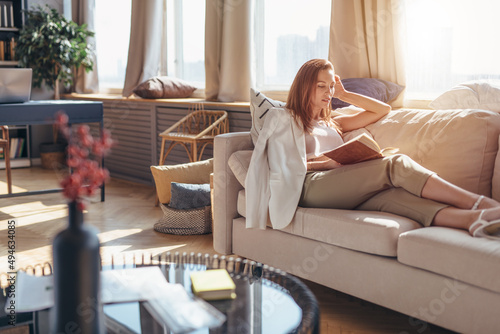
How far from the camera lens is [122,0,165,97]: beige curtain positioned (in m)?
5.38

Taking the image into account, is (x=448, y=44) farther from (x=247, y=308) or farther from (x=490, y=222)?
(x=247, y=308)

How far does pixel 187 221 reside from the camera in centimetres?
345

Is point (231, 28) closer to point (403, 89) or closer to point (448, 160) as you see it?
point (403, 89)

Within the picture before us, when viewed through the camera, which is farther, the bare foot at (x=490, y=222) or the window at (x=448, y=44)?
the window at (x=448, y=44)

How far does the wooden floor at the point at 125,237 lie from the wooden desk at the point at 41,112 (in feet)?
0.79

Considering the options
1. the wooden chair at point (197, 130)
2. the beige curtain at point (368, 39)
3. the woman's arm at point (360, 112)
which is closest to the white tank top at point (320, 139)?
the woman's arm at point (360, 112)

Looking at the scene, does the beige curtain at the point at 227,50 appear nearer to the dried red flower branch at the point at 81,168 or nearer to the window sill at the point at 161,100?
the window sill at the point at 161,100

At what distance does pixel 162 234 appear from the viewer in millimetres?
3494

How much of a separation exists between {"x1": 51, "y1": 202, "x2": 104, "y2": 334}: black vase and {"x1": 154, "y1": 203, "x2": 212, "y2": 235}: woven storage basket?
2114mm

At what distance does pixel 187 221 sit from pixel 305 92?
1202 millimetres

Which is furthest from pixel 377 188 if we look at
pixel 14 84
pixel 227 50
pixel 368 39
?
pixel 14 84

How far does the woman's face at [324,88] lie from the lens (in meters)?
2.67

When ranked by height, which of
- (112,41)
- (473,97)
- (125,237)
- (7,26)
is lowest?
(125,237)

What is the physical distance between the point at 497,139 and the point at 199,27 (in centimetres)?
343
